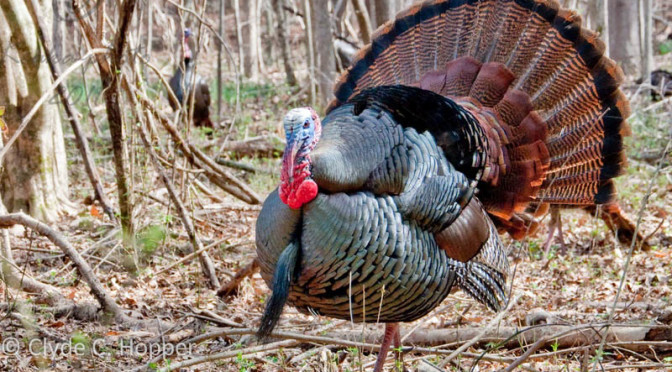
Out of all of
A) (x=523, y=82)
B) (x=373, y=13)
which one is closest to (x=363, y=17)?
(x=373, y=13)

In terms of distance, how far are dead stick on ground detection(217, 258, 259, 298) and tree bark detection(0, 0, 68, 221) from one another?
1.83m

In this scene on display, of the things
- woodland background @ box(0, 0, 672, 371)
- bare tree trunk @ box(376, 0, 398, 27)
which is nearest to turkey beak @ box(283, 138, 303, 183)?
woodland background @ box(0, 0, 672, 371)

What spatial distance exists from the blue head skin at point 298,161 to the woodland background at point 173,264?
0.62 m

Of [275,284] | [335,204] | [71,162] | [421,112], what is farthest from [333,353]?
[71,162]

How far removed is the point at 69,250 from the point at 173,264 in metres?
1.31

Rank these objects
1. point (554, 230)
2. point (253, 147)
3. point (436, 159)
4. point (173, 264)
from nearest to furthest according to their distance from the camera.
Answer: point (436, 159) < point (173, 264) < point (554, 230) < point (253, 147)

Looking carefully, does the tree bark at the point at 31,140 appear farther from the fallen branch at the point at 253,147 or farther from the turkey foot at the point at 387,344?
the turkey foot at the point at 387,344

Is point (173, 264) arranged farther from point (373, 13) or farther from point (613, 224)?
point (373, 13)

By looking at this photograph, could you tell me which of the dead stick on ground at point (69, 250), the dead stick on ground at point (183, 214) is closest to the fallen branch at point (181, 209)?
the dead stick on ground at point (183, 214)

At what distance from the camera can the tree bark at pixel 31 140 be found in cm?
538

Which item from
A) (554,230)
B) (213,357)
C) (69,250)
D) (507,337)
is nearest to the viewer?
(213,357)

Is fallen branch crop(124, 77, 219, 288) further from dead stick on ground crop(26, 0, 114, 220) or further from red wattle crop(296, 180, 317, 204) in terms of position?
red wattle crop(296, 180, 317, 204)

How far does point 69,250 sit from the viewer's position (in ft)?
13.0

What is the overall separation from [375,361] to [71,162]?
5.00 m
